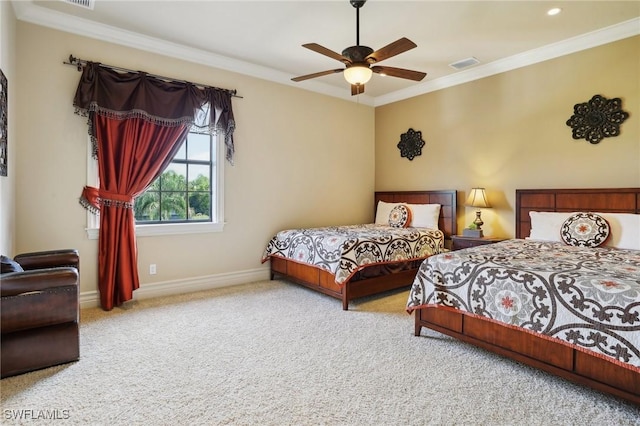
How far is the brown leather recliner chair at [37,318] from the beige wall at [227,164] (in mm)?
1245

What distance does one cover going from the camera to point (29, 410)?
179 cm

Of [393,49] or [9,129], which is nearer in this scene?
[393,49]

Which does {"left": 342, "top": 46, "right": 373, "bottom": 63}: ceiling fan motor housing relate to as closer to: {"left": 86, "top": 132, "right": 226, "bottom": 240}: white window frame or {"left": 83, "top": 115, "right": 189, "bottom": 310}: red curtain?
{"left": 86, "top": 132, "right": 226, "bottom": 240}: white window frame

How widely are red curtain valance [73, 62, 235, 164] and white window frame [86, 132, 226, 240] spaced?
11cm

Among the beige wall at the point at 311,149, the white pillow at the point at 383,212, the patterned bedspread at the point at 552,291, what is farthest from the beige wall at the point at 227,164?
the patterned bedspread at the point at 552,291

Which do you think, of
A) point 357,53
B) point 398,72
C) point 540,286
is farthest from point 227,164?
point 540,286

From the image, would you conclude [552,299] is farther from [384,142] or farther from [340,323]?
[384,142]

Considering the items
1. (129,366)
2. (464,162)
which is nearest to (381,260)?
(464,162)

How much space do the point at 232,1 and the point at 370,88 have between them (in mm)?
2807

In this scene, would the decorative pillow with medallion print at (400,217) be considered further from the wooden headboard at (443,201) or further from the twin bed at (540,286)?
the twin bed at (540,286)

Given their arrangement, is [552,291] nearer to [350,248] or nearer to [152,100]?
[350,248]

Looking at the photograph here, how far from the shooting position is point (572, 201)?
147 inches

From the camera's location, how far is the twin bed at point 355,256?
3.54 meters

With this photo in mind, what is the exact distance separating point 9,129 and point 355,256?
3319mm
